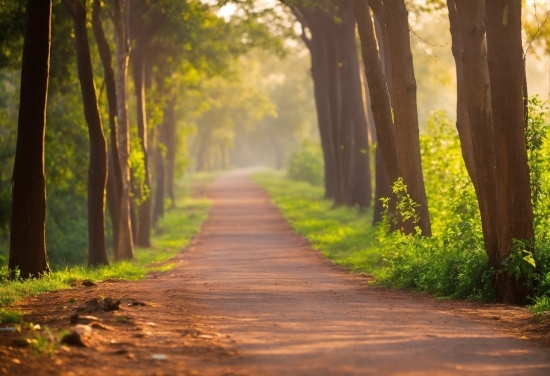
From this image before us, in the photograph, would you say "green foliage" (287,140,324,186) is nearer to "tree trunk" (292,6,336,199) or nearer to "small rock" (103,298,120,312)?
"tree trunk" (292,6,336,199)

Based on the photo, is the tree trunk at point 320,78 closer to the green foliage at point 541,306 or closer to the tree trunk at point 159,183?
the tree trunk at point 159,183

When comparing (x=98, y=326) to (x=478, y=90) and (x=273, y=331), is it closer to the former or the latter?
(x=273, y=331)

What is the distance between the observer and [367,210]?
3616 centimetres

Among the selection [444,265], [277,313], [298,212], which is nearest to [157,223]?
[298,212]

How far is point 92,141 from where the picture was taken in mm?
23094

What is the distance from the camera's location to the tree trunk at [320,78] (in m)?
34.5

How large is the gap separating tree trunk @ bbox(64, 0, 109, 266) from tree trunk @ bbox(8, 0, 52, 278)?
4805 mm

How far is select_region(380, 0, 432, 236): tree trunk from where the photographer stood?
57.6 feet

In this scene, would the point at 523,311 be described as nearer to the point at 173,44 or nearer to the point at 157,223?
the point at 173,44

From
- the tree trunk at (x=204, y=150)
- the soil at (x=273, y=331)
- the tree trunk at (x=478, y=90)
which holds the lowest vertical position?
the soil at (x=273, y=331)

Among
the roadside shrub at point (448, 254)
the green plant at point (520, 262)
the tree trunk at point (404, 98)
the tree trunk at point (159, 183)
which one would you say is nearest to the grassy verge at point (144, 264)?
the tree trunk at point (159, 183)

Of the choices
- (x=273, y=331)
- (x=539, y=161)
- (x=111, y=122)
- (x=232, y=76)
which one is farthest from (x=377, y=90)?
(x=232, y=76)

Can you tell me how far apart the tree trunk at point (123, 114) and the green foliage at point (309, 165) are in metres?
37.0

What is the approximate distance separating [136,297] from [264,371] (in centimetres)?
564
